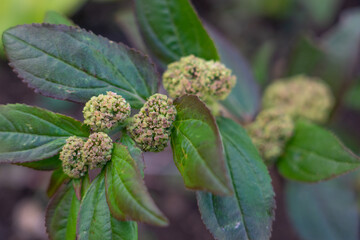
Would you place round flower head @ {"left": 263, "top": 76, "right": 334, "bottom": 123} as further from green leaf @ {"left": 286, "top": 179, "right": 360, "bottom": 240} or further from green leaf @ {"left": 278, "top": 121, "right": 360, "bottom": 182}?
green leaf @ {"left": 286, "top": 179, "right": 360, "bottom": 240}

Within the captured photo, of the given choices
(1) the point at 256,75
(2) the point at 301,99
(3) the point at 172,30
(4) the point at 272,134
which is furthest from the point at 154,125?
(1) the point at 256,75

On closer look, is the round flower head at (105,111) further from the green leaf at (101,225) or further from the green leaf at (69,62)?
the green leaf at (101,225)

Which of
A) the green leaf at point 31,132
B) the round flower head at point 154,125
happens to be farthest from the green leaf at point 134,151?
the green leaf at point 31,132

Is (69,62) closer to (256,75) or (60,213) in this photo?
(60,213)

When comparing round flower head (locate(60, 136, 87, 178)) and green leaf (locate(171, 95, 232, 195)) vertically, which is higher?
green leaf (locate(171, 95, 232, 195))

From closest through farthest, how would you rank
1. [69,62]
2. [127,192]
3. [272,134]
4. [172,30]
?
[127,192]
[69,62]
[172,30]
[272,134]

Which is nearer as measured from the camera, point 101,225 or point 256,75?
point 101,225

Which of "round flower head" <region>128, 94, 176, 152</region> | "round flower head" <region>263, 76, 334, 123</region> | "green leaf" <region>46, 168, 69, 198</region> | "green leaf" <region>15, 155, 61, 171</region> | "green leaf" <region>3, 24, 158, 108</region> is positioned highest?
"green leaf" <region>3, 24, 158, 108</region>

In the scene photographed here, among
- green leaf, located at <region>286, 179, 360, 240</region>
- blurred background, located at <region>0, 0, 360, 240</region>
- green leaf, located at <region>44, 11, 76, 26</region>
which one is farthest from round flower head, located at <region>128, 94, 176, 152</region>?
green leaf, located at <region>286, 179, 360, 240</region>
